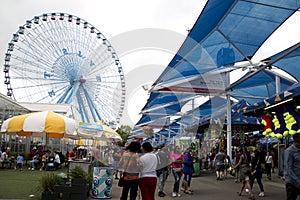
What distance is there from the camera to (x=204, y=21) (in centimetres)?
1016

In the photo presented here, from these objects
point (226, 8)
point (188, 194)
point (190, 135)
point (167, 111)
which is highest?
point (226, 8)

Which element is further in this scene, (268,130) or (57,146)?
(57,146)

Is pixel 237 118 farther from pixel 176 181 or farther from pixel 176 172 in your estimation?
pixel 176 181

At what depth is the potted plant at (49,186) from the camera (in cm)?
737

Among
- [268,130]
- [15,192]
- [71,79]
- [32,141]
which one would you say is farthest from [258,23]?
[32,141]

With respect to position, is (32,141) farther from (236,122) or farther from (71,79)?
(236,122)

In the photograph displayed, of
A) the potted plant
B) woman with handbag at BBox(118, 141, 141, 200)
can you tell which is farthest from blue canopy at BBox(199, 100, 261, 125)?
woman with handbag at BBox(118, 141, 141, 200)

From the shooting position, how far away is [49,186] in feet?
24.7

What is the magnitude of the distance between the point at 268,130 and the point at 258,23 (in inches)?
165

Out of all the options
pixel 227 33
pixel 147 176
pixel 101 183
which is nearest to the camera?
pixel 147 176

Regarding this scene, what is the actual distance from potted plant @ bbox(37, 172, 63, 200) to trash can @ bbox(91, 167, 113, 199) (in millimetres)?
1087

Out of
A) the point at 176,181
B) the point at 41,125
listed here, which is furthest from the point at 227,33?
the point at 41,125

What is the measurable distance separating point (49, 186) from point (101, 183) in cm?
150

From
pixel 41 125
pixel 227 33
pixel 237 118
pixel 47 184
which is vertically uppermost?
pixel 227 33
